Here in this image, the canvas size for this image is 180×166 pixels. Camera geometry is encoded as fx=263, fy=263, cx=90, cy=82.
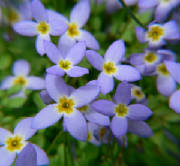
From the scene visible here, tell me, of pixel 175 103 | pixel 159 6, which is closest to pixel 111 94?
pixel 175 103

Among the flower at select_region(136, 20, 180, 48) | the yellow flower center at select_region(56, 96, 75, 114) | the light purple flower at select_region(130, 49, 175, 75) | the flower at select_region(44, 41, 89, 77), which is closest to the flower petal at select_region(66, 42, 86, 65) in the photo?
the flower at select_region(44, 41, 89, 77)

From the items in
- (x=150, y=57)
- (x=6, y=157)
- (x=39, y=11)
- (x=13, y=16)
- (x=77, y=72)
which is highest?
(x=13, y=16)

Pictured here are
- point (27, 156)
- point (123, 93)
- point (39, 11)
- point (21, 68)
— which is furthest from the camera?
point (21, 68)

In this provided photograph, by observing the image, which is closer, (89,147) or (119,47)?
(119,47)

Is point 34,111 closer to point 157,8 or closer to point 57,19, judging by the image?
point 57,19

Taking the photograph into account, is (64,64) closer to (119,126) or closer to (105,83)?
(105,83)

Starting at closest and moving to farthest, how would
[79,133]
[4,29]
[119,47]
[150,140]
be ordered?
[79,133] → [119,47] → [150,140] → [4,29]

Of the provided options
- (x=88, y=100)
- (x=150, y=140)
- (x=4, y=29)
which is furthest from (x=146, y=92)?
(x=4, y=29)

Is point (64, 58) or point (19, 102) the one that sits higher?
point (64, 58)
